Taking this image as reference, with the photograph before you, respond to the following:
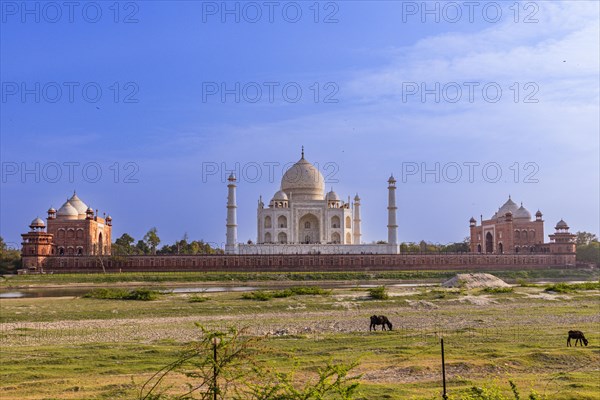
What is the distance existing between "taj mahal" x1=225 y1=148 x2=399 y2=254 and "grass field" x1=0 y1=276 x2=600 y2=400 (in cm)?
2677

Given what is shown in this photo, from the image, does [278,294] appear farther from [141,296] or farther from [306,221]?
[306,221]

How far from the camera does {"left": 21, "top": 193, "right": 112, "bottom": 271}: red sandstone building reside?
5209 centimetres

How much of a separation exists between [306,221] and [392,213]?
8805mm

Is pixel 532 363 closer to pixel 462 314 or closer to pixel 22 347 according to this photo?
pixel 462 314

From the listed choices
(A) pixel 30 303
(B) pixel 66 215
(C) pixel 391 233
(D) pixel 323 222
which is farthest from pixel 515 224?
(A) pixel 30 303

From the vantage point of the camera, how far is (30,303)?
28.8m

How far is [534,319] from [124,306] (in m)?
16.0

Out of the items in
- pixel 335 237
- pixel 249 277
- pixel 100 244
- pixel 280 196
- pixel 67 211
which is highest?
pixel 280 196

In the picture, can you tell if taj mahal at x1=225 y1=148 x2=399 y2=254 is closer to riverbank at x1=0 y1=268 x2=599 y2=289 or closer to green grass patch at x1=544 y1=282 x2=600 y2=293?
riverbank at x1=0 y1=268 x2=599 y2=289

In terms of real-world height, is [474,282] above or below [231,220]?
below

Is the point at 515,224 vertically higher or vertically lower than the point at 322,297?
higher

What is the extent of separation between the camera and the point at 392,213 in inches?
2333

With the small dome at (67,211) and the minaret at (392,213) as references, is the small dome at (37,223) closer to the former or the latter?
the small dome at (67,211)

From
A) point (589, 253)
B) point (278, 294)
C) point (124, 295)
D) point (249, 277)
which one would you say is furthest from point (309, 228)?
point (124, 295)
